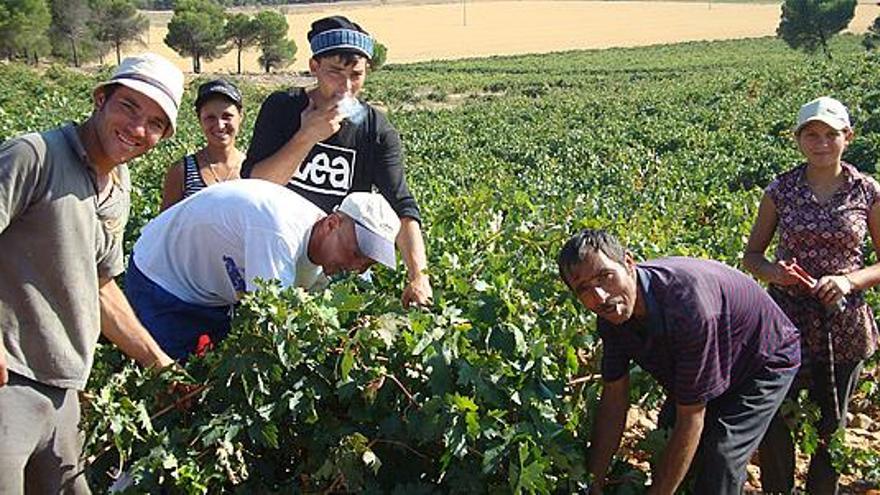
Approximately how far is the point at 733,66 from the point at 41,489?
57.0 metres

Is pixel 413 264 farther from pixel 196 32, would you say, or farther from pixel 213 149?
pixel 196 32

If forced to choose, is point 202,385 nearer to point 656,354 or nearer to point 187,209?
point 187,209

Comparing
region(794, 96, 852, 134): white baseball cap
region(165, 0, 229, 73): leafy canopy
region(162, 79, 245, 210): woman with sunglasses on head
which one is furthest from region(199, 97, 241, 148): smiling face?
region(165, 0, 229, 73): leafy canopy

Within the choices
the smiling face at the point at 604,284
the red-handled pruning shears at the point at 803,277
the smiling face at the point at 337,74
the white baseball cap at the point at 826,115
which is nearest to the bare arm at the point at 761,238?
the red-handled pruning shears at the point at 803,277

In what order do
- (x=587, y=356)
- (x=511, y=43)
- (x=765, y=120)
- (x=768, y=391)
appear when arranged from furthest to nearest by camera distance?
(x=511, y=43) < (x=765, y=120) < (x=587, y=356) < (x=768, y=391)

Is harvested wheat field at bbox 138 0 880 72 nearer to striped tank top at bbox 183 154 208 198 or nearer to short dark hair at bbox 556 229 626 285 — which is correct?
striped tank top at bbox 183 154 208 198

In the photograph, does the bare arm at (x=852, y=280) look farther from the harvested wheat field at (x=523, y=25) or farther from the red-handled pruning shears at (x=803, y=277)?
the harvested wheat field at (x=523, y=25)

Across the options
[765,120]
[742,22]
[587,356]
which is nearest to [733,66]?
[765,120]

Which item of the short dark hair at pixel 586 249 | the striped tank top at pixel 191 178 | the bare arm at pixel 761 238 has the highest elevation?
the short dark hair at pixel 586 249

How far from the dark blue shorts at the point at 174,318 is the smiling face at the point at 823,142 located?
2325 mm

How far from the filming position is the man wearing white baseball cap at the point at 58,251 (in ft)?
9.15

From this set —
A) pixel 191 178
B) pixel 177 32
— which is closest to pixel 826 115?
pixel 191 178

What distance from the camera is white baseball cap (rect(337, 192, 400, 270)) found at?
332cm

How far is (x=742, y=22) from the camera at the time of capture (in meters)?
100
